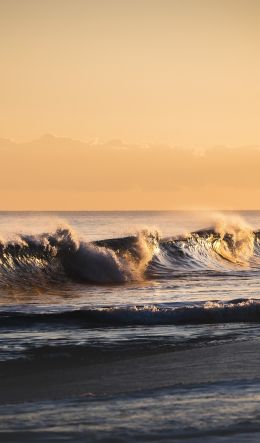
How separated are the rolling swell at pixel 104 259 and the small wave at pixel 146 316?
8.09 metres

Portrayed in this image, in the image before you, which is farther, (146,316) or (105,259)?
(105,259)

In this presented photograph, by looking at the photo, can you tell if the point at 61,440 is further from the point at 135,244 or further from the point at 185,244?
the point at 185,244

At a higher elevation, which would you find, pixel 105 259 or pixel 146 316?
pixel 105 259

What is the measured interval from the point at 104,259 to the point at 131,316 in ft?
41.1

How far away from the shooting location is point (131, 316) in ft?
47.7

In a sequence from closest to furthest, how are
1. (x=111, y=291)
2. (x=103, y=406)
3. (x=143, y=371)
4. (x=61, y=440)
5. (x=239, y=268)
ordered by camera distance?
1. (x=61, y=440)
2. (x=103, y=406)
3. (x=143, y=371)
4. (x=111, y=291)
5. (x=239, y=268)

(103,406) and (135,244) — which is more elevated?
(135,244)

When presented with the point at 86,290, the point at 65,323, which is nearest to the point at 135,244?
the point at 86,290

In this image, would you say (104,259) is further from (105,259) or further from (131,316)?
(131,316)

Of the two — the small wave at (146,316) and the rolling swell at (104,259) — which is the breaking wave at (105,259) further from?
the small wave at (146,316)

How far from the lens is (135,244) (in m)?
31.5

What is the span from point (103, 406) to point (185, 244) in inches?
1091

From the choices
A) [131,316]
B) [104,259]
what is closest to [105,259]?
[104,259]

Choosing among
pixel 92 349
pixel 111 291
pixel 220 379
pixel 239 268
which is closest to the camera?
pixel 220 379
